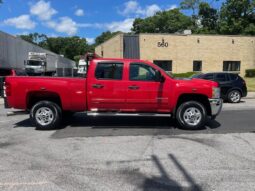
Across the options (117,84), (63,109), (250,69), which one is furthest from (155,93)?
(250,69)

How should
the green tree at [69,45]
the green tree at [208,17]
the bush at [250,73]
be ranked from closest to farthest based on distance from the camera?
the bush at [250,73] < the green tree at [208,17] < the green tree at [69,45]

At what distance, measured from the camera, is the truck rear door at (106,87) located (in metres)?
9.48

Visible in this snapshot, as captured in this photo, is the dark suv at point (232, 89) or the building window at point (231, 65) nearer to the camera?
the dark suv at point (232, 89)

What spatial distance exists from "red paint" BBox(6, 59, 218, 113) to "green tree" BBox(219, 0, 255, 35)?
49856 millimetres

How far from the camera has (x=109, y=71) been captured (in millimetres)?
9609

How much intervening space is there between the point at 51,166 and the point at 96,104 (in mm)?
3585

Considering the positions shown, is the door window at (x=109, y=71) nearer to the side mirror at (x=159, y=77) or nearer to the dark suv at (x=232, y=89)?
the side mirror at (x=159, y=77)

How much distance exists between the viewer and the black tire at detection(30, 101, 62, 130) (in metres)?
9.66

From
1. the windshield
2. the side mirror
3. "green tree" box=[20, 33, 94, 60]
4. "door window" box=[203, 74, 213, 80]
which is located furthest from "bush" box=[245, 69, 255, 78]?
"green tree" box=[20, 33, 94, 60]

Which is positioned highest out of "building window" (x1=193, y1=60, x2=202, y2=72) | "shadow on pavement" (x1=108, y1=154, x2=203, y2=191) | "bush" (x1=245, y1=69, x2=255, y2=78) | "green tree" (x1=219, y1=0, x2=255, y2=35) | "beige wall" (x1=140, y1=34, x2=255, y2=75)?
"green tree" (x1=219, y1=0, x2=255, y2=35)

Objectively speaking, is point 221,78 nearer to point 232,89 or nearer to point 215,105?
point 232,89

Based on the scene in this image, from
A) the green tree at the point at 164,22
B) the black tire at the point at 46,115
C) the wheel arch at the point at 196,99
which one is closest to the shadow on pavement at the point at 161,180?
the wheel arch at the point at 196,99

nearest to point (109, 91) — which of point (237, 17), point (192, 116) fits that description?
point (192, 116)

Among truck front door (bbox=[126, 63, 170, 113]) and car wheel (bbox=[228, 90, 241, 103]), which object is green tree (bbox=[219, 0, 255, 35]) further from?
truck front door (bbox=[126, 63, 170, 113])
